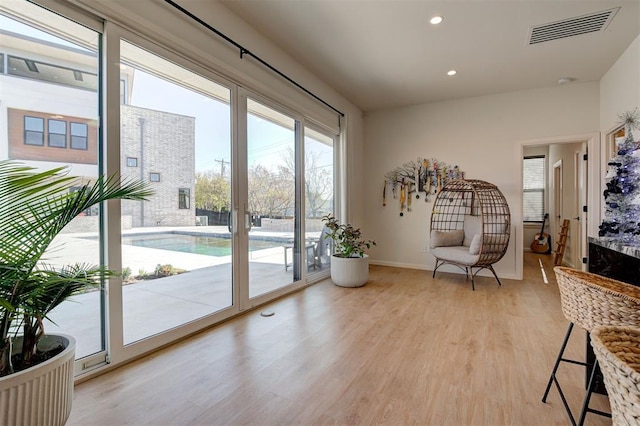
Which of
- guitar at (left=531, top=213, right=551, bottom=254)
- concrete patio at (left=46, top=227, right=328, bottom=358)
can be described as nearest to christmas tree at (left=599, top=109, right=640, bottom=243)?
concrete patio at (left=46, top=227, right=328, bottom=358)

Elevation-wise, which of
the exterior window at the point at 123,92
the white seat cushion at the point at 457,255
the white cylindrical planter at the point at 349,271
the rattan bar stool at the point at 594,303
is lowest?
the white cylindrical planter at the point at 349,271

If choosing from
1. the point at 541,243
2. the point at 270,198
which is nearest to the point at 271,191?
the point at 270,198

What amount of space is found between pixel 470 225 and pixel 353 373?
3455 mm

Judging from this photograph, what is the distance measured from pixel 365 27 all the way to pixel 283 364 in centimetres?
301

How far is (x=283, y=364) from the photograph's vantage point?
6.48 ft

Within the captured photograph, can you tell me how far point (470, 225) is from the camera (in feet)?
14.8

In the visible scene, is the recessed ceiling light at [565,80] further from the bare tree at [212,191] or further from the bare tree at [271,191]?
the bare tree at [212,191]

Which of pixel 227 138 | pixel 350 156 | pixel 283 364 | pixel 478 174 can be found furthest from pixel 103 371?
pixel 478 174

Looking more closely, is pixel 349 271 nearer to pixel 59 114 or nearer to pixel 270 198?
pixel 270 198

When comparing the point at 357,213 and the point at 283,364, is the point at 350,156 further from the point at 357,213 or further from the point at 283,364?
the point at 283,364

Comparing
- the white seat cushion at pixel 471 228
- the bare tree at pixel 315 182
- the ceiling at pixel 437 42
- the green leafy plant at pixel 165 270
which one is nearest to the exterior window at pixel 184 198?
the green leafy plant at pixel 165 270

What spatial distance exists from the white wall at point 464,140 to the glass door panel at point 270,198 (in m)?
2.16

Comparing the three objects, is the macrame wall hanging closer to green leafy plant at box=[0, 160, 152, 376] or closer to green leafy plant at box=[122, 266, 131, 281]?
green leafy plant at box=[122, 266, 131, 281]

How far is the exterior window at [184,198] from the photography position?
7.93 feet
